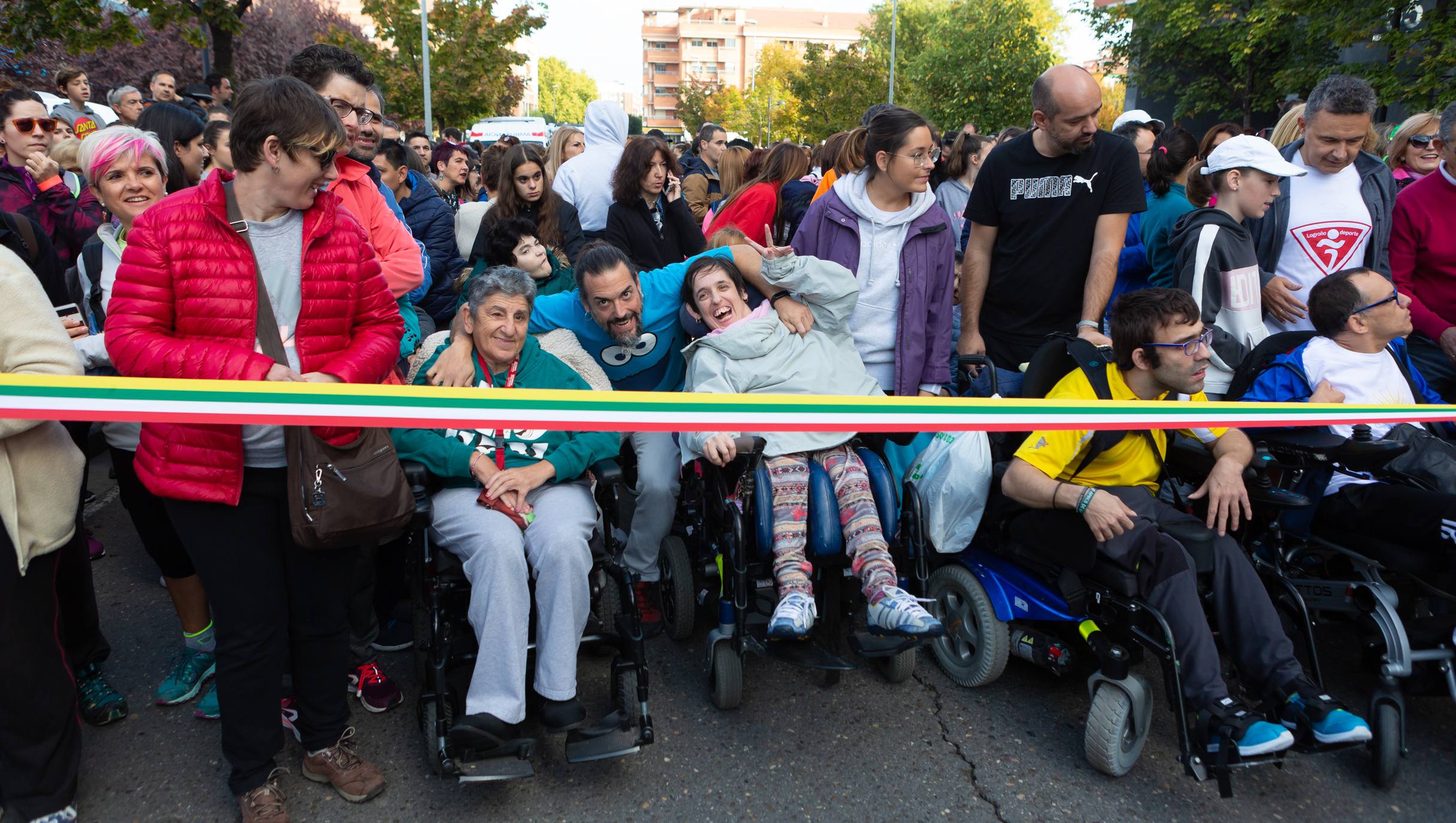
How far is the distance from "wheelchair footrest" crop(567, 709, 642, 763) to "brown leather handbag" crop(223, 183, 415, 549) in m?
0.88

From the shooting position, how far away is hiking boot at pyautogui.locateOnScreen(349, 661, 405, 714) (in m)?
3.36

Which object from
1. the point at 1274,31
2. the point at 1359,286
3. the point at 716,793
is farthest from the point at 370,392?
the point at 1274,31

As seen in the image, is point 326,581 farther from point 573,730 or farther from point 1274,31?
point 1274,31

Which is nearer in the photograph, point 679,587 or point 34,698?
point 34,698

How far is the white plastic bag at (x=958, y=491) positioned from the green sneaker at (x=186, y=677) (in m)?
2.67

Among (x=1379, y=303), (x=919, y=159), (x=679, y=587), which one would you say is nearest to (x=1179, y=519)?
(x=1379, y=303)

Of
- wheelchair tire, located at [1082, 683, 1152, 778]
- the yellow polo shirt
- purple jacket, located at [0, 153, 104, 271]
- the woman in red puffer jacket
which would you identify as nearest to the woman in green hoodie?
the woman in red puffer jacket

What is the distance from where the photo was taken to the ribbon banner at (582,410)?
2227mm

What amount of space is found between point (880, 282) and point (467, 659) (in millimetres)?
2322

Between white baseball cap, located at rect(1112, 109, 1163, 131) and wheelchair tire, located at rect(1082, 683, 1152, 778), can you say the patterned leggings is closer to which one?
wheelchair tire, located at rect(1082, 683, 1152, 778)

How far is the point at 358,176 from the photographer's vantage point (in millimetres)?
3877

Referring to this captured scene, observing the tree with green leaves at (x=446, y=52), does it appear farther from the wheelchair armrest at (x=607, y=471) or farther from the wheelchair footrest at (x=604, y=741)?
the wheelchair footrest at (x=604, y=741)

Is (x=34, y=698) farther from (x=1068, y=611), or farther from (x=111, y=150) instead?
(x=1068, y=611)

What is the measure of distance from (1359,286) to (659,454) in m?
2.84
